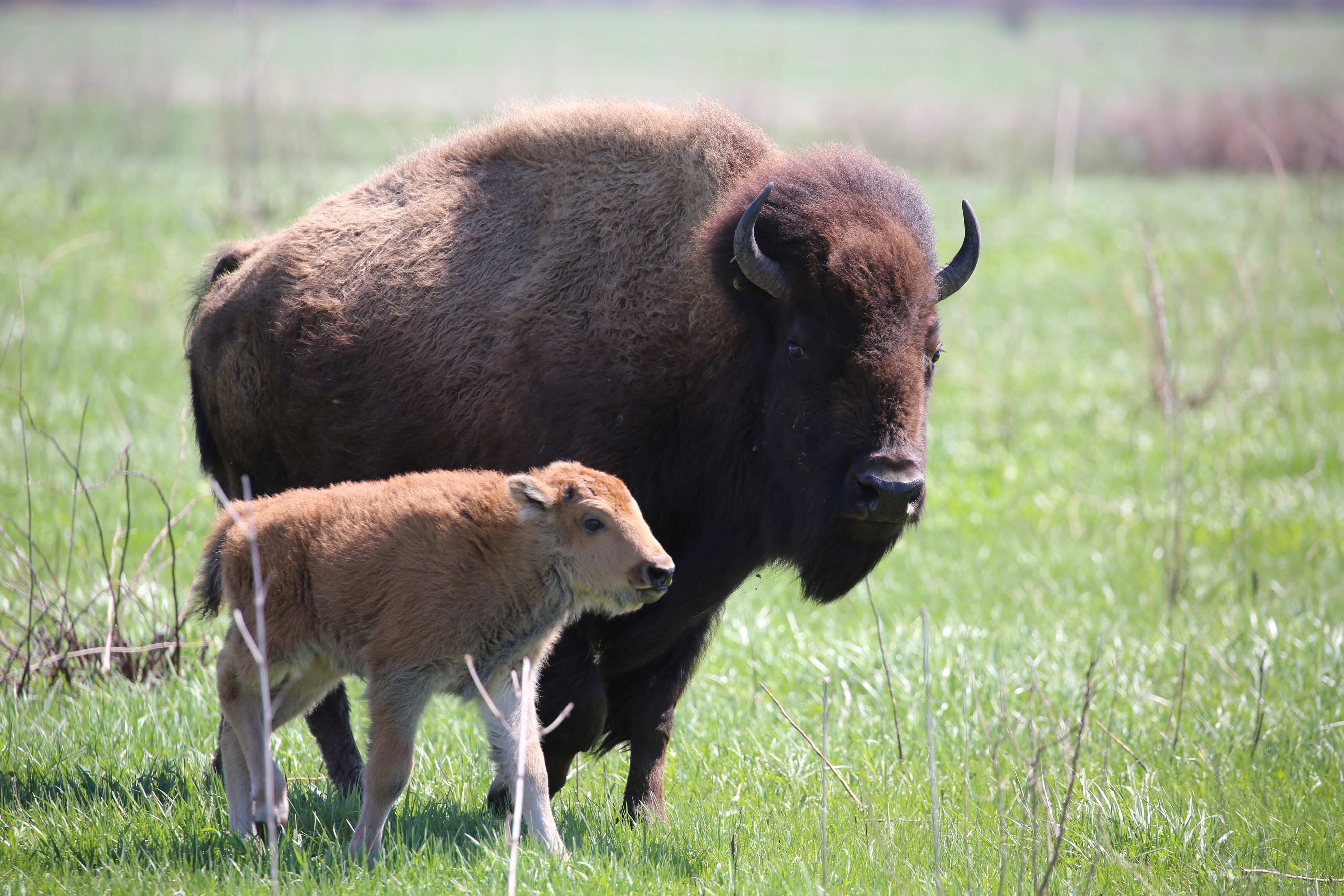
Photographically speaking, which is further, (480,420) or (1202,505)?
(1202,505)

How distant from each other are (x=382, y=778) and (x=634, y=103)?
3260 millimetres

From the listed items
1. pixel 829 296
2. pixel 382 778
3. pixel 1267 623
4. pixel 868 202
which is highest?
pixel 868 202

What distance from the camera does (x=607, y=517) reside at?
3588 millimetres

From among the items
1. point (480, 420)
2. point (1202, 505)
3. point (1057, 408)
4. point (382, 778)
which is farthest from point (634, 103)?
point (1057, 408)

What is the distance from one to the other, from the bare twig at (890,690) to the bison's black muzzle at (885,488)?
28cm

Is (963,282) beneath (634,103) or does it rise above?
beneath

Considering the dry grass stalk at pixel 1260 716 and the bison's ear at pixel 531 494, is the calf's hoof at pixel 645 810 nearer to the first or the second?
the bison's ear at pixel 531 494

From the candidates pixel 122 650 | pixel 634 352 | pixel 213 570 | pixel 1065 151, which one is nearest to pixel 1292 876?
pixel 634 352

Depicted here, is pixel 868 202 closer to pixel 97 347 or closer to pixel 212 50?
pixel 97 347

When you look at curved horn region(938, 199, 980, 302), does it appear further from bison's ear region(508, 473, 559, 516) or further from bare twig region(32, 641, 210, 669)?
bare twig region(32, 641, 210, 669)

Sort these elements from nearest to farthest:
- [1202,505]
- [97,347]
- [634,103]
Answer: [634,103] → [1202,505] → [97,347]

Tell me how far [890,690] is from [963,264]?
5.75 ft

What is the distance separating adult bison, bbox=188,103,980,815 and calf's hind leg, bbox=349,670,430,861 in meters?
0.75

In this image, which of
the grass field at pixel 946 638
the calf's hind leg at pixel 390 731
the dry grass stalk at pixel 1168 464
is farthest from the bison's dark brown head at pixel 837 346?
the dry grass stalk at pixel 1168 464
